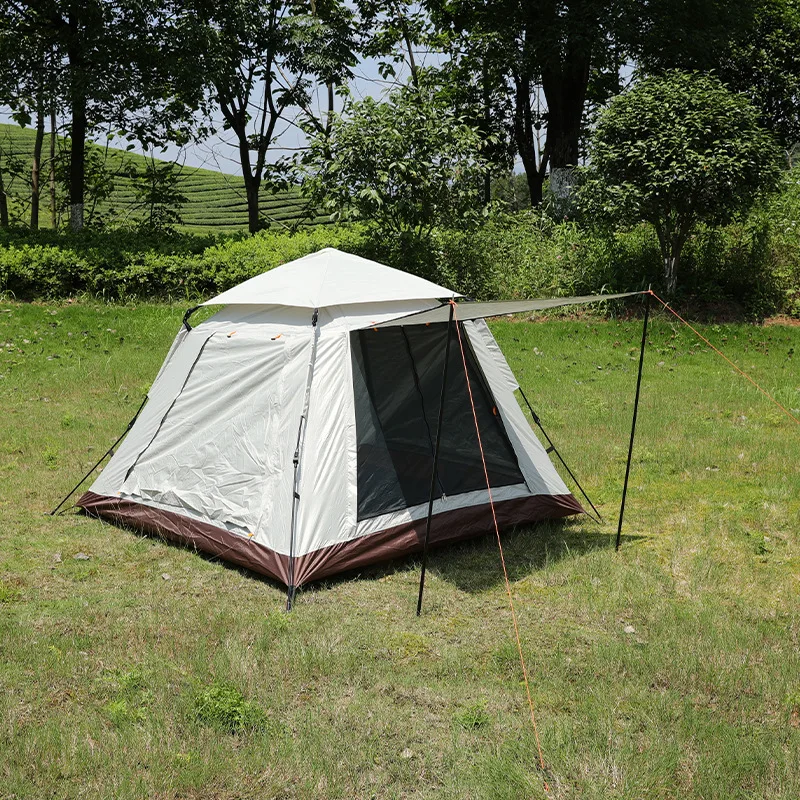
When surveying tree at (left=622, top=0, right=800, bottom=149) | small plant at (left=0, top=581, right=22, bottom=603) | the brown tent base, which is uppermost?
tree at (left=622, top=0, right=800, bottom=149)

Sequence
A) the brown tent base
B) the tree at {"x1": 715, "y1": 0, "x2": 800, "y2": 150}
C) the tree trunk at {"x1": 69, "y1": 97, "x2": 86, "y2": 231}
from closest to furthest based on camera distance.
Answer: the brown tent base, the tree trunk at {"x1": 69, "y1": 97, "x2": 86, "y2": 231}, the tree at {"x1": 715, "y1": 0, "x2": 800, "y2": 150}

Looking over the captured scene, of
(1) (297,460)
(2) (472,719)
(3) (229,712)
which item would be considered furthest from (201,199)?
(2) (472,719)

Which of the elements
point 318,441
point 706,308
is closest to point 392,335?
point 318,441

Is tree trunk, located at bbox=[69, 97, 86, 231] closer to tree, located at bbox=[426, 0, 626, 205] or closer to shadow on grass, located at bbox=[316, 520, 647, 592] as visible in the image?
tree, located at bbox=[426, 0, 626, 205]

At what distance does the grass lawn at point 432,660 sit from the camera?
A: 370 centimetres

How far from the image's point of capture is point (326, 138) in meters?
14.2

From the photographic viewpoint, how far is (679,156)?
13.1 metres

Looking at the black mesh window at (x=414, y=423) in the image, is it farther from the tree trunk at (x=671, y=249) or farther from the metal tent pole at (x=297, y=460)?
the tree trunk at (x=671, y=249)

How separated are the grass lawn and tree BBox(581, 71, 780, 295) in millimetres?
6315

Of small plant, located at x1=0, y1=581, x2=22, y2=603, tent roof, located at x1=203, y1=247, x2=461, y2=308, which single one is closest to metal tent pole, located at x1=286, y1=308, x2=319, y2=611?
tent roof, located at x1=203, y1=247, x2=461, y2=308

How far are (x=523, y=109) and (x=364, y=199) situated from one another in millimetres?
11151

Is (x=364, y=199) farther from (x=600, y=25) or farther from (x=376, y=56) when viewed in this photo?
(x=376, y=56)

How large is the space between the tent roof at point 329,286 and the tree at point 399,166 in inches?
293

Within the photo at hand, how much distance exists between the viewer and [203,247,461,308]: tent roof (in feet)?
20.0
